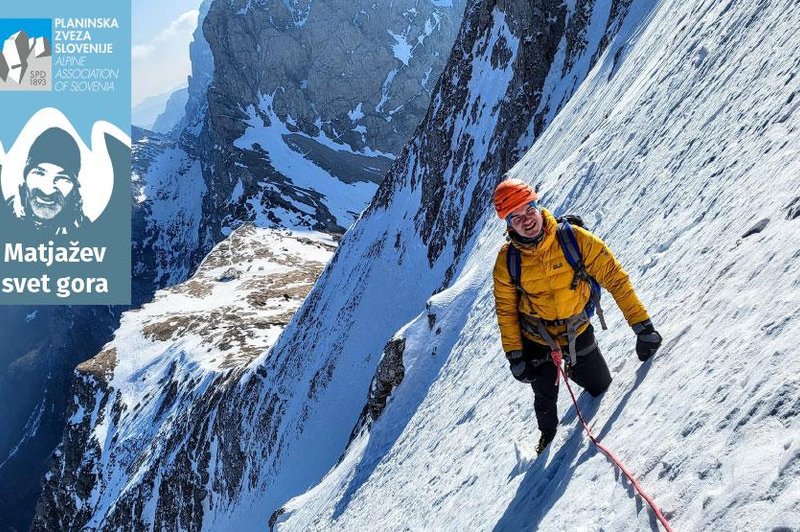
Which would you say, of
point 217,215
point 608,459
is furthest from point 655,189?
point 217,215

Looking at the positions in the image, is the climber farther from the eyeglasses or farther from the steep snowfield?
the steep snowfield

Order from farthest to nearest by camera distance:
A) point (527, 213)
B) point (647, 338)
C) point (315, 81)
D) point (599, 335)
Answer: point (315, 81)
point (599, 335)
point (647, 338)
point (527, 213)

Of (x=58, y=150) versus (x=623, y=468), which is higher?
(x=58, y=150)

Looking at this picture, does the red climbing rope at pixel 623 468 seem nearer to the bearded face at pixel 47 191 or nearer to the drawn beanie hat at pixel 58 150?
the bearded face at pixel 47 191

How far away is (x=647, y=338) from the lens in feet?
21.1

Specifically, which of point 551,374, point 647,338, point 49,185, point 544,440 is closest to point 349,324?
point 544,440

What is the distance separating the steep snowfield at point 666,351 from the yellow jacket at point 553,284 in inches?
32.3

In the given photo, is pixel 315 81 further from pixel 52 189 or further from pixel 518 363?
pixel 518 363

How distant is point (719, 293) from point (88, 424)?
2780 inches

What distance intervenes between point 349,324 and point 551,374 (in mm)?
29701

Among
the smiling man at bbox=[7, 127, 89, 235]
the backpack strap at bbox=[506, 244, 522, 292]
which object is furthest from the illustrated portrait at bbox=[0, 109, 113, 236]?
the backpack strap at bbox=[506, 244, 522, 292]

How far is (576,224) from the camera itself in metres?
6.58

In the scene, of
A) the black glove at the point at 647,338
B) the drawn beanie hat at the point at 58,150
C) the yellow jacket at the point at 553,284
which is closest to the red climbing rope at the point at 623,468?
the yellow jacket at the point at 553,284

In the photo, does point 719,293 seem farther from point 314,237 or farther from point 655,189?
point 314,237
